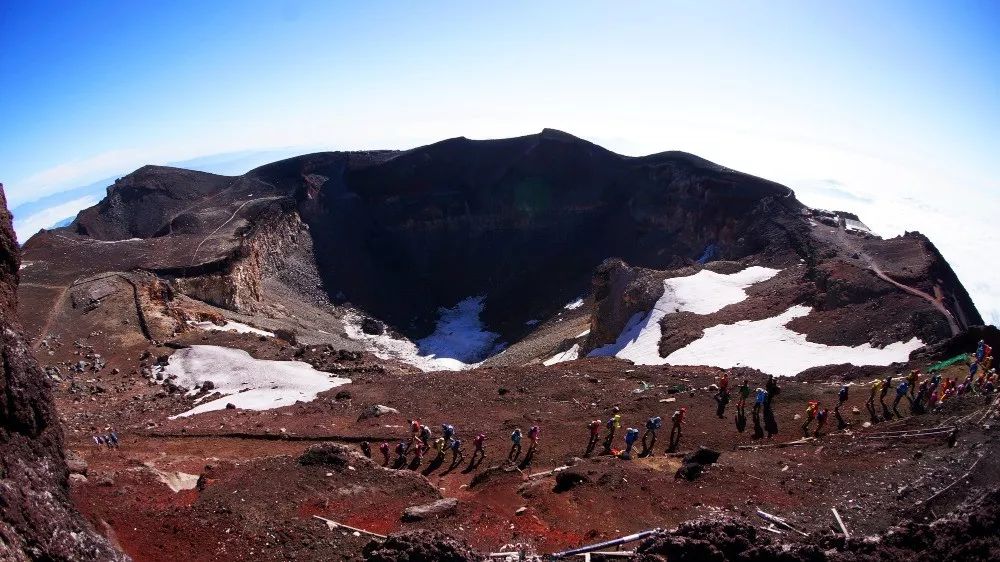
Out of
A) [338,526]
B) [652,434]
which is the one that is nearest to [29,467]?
[338,526]

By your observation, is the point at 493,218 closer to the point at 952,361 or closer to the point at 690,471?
the point at 952,361

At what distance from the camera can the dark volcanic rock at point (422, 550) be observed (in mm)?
9930

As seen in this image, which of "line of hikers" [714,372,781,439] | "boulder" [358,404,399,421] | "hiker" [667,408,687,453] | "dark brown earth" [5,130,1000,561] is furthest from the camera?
"boulder" [358,404,399,421]

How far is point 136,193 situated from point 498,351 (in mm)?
47684

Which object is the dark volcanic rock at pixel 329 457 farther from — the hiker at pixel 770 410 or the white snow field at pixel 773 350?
the white snow field at pixel 773 350

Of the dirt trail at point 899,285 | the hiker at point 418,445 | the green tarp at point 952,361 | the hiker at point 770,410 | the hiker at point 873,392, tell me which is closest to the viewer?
the hiker at point 418,445

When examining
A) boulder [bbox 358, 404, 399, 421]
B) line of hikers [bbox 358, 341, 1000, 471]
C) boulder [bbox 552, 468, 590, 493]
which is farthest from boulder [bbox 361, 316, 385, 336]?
boulder [bbox 552, 468, 590, 493]

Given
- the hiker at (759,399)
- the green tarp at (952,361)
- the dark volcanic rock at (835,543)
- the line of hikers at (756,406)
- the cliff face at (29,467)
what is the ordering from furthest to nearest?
1. the green tarp at (952,361)
2. the hiker at (759,399)
3. the line of hikers at (756,406)
4. the dark volcanic rock at (835,543)
5. the cliff face at (29,467)

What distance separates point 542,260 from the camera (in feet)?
228

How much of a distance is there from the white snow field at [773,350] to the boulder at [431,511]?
20.5m

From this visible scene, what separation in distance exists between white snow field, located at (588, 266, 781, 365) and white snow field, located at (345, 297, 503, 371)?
1677 cm

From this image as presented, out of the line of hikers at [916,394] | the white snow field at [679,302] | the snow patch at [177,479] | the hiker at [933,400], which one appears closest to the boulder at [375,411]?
the snow patch at [177,479]

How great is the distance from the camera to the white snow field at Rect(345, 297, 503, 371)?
2047 inches

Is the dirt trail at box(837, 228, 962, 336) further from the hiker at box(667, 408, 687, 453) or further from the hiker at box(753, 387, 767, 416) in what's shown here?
the hiker at box(667, 408, 687, 453)
